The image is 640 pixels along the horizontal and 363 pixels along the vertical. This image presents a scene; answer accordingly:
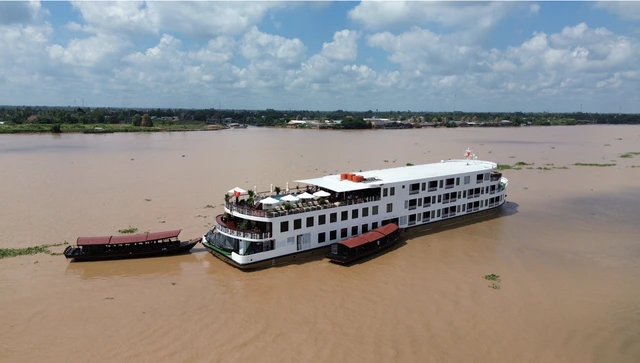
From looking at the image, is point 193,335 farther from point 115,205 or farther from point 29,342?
point 115,205

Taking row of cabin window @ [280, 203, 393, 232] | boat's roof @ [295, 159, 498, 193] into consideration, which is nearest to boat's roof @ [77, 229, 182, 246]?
row of cabin window @ [280, 203, 393, 232]

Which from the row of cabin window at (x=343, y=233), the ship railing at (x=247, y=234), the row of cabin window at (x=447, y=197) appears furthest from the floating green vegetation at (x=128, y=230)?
the row of cabin window at (x=447, y=197)

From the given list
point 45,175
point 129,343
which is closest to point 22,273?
point 129,343

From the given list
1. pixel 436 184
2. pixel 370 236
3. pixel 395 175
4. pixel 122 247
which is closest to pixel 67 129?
pixel 122 247

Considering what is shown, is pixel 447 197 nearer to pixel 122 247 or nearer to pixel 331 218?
pixel 331 218

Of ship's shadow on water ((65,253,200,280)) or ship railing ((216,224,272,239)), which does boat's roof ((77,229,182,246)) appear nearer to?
ship's shadow on water ((65,253,200,280))
